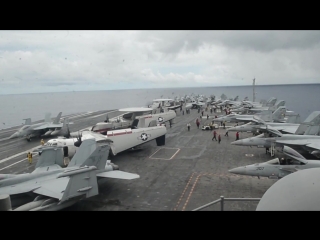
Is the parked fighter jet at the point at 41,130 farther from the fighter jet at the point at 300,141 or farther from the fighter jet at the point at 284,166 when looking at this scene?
the fighter jet at the point at 284,166

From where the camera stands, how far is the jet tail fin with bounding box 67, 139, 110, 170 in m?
12.3

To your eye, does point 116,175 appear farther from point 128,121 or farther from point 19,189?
point 128,121

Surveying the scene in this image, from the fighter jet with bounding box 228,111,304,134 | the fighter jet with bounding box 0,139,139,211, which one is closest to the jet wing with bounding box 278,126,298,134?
the fighter jet with bounding box 228,111,304,134

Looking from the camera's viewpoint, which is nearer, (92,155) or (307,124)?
(92,155)

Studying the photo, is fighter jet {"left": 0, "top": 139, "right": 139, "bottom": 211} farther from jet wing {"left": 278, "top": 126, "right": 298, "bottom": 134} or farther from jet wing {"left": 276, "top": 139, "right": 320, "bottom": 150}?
jet wing {"left": 278, "top": 126, "right": 298, "bottom": 134}

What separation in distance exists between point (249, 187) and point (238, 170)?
104 cm

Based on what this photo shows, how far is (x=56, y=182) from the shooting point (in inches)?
448

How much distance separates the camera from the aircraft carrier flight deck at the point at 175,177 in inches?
454

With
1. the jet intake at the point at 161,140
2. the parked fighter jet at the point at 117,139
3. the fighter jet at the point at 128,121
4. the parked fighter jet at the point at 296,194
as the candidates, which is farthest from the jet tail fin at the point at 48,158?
the parked fighter jet at the point at 296,194

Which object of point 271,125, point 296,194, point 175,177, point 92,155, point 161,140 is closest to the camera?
point 296,194

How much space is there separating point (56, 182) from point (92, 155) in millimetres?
2024

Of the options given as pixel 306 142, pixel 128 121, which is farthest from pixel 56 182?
pixel 128 121

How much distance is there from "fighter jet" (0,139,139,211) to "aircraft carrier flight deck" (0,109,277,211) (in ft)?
3.39

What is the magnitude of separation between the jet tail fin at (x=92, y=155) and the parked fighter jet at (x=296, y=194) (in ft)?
30.4
